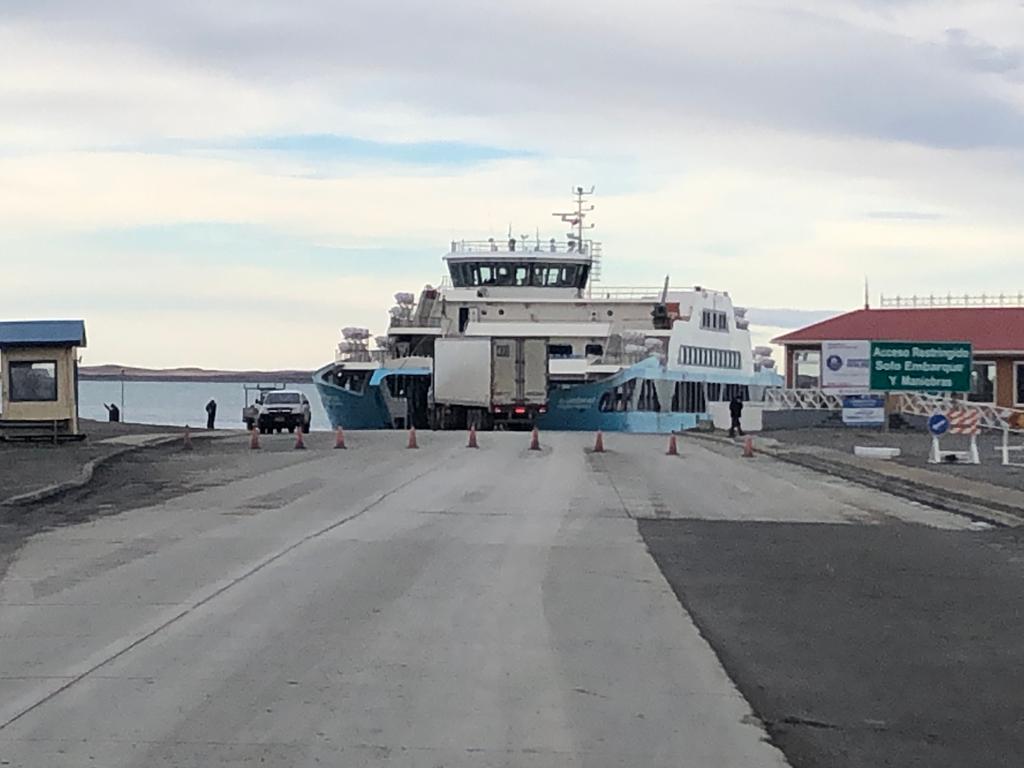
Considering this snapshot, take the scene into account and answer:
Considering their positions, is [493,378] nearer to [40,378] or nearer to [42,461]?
[40,378]

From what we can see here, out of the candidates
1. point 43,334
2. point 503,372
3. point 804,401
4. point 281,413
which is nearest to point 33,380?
point 43,334

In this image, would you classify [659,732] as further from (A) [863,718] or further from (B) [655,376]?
(B) [655,376]

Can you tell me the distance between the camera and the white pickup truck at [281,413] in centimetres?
5425

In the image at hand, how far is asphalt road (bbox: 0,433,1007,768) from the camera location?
7.72 metres

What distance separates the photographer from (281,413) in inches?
2138

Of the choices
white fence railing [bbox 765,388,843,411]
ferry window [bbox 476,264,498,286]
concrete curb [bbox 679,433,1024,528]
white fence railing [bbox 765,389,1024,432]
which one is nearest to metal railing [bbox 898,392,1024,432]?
white fence railing [bbox 765,389,1024,432]

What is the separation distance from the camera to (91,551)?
52.2ft

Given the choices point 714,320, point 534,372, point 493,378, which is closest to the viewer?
point 493,378

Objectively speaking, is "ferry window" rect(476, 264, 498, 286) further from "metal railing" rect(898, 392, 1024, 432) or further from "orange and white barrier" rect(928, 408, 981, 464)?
"orange and white barrier" rect(928, 408, 981, 464)

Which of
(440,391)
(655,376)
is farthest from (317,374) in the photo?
(655,376)

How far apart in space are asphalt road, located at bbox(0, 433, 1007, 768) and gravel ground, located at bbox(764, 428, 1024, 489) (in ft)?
22.5

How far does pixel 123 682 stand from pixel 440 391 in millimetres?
48435

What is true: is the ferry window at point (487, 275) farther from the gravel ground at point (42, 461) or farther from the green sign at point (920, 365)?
the green sign at point (920, 365)

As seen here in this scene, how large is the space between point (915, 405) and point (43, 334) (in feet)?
96.1
